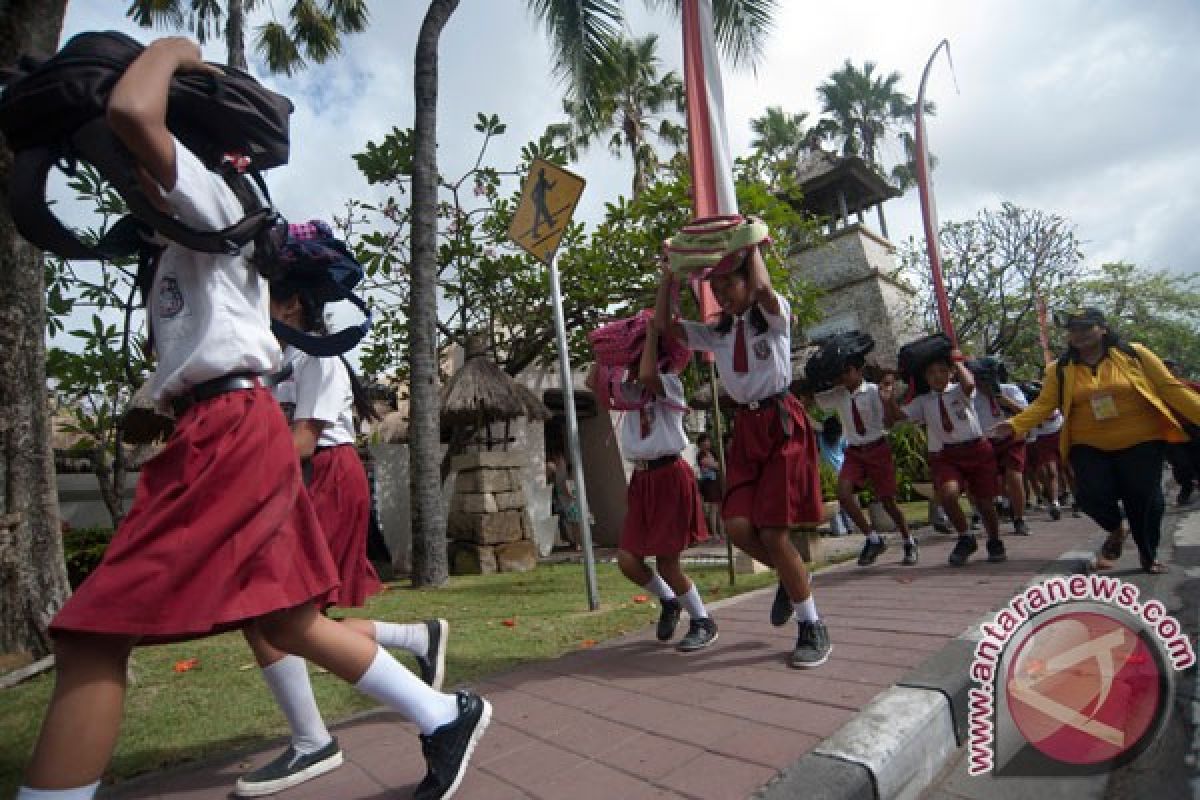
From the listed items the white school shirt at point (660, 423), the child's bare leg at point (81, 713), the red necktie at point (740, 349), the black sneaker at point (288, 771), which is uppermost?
the red necktie at point (740, 349)

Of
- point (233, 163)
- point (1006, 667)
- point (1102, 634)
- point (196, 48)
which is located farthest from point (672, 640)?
point (196, 48)

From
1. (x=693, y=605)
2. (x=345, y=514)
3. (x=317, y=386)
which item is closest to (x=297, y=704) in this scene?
(x=345, y=514)

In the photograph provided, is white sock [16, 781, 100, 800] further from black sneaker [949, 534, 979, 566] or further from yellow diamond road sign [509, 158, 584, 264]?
black sneaker [949, 534, 979, 566]

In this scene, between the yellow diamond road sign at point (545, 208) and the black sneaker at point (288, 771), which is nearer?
the black sneaker at point (288, 771)

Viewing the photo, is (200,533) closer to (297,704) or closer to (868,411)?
(297,704)

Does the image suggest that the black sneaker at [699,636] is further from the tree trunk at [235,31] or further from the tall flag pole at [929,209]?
the tree trunk at [235,31]

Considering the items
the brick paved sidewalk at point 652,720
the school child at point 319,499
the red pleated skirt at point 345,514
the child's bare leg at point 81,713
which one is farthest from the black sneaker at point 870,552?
the child's bare leg at point 81,713

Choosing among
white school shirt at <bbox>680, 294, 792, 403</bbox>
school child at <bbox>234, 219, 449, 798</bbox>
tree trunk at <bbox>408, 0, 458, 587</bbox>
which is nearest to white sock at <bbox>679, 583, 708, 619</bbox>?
white school shirt at <bbox>680, 294, 792, 403</bbox>

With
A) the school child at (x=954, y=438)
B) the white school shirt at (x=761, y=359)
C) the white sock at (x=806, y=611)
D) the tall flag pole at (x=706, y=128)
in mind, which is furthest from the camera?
the school child at (x=954, y=438)

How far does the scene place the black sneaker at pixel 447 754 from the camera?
1.92m

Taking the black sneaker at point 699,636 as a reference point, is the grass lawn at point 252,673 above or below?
below

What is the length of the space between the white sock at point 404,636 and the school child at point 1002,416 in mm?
6127

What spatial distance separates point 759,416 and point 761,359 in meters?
0.28

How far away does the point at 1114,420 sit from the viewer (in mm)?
4645
